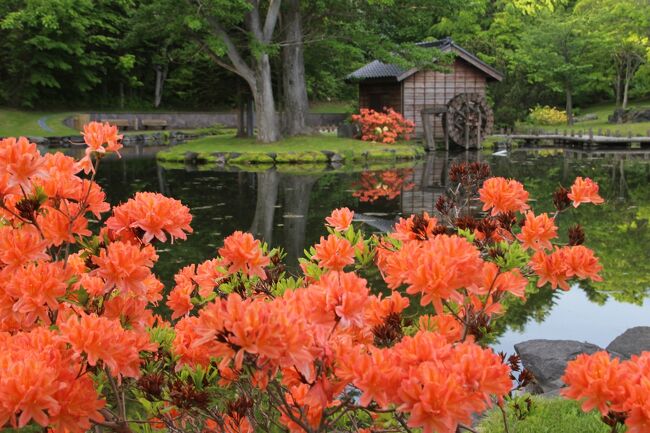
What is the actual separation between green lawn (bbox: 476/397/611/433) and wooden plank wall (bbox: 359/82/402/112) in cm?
2755

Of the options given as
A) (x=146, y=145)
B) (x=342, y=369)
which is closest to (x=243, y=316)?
(x=342, y=369)

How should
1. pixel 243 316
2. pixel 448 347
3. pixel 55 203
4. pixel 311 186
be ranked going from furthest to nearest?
pixel 311 186, pixel 55 203, pixel 448 347, pixel 243 316

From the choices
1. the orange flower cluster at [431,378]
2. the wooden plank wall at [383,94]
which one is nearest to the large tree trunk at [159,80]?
the wooden plank wall at [383,94]

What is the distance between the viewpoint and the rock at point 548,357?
495 cm

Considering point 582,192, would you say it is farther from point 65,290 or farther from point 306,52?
point 306,52

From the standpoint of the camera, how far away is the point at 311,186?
52.6 feet

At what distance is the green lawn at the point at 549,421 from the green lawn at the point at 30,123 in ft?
104

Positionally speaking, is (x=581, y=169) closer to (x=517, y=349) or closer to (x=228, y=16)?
(x=228, y=16)

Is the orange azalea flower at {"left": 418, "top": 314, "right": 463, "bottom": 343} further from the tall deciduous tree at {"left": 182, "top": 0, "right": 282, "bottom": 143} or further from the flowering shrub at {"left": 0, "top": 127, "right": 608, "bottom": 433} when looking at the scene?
the tall deciduous tree at {"left": 182, "top": 0, "right": 282, "bottom": 143}

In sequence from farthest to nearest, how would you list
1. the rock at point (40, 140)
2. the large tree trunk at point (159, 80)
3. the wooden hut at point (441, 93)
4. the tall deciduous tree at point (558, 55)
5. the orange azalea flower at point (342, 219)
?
the large tree trunk at point (159, 80)
the tall deciduous tree at point (558, 55)
the rock at point (40, 140)
the wooden hut at point (441, 93)
the orange azalea flower at point (342, 219)

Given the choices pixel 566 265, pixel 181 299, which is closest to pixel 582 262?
pixel 566 265

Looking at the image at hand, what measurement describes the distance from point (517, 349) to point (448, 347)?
3907mm

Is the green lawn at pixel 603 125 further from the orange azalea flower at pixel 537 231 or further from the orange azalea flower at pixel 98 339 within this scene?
the orange azalea flower at pixel 98 339

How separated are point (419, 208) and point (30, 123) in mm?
30315
